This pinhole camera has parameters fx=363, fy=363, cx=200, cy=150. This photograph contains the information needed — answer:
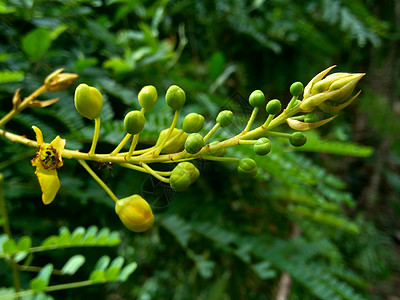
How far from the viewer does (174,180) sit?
1.23 feet

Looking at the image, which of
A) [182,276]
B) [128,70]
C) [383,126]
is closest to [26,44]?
[128,70]

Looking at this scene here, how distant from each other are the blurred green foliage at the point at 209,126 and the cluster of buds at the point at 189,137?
5 cm

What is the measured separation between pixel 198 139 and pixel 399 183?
3165 millimetres

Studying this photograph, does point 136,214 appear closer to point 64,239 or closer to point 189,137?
point 189,137

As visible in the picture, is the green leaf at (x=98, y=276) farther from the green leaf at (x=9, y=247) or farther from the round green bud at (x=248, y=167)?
the round green bud at (x=248, y=167)

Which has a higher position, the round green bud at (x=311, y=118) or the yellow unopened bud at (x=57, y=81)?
the round green bud at (x=311, y=118)

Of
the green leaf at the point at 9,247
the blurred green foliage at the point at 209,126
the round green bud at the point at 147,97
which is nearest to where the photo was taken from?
the round green bud at the point at 147,97

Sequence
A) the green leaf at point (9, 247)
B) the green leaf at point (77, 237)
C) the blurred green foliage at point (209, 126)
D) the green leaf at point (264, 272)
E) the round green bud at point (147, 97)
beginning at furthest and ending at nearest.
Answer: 1. the green leaf at point (264, 272)
2. the blurred green foliage at point (209, 126)
3. the green leaf at point (77, 237)
4. the green leaf at point (9, 247)
5. the round green bud at point (147, 97)

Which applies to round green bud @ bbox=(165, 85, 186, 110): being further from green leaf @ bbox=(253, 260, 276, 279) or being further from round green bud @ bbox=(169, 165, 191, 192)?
green leaf @ bbox=(253, 260, 276, 279)

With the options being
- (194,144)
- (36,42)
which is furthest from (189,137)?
(36,42)

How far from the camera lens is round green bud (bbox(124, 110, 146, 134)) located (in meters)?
0.39

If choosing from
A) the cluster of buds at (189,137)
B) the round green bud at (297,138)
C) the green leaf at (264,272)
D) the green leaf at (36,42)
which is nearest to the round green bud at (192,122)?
the cluster of buds at (189,137)

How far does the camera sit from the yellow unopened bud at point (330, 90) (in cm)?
33

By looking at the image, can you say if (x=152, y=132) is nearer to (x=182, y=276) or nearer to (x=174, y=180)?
(x=174, y=180)
